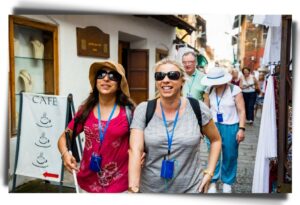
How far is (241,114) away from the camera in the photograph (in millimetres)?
2852

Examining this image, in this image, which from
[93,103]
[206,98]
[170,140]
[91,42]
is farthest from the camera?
[206,98]

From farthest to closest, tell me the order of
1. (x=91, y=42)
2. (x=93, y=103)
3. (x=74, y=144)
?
(x=91, y=42)
(x=74, y=144)
(x=93, y=103)

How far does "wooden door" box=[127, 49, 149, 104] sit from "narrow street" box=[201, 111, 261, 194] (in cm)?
88

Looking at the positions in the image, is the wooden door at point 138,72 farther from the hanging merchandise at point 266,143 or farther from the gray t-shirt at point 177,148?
the hanging merchandise at point 266,143

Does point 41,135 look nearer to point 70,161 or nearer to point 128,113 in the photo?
point 70,161

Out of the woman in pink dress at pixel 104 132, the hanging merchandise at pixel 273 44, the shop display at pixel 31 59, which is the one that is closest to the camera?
the woman in pink dress at pixel 104 132

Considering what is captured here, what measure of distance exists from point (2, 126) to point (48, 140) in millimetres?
372

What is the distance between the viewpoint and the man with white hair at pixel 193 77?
2807mm

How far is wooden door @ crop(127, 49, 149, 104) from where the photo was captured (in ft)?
8.66

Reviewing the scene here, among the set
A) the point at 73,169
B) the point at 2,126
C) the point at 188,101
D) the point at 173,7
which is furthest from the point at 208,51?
the point at 2,126

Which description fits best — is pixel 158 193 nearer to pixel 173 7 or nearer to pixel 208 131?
pixel 208 131

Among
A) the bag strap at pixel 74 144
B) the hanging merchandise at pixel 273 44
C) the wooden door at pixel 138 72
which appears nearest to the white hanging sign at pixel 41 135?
the bag strap at pixel 74 144

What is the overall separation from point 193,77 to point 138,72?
431mm

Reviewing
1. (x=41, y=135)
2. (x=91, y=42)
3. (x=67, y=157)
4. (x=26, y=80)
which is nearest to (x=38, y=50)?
(x=26, y=80)
